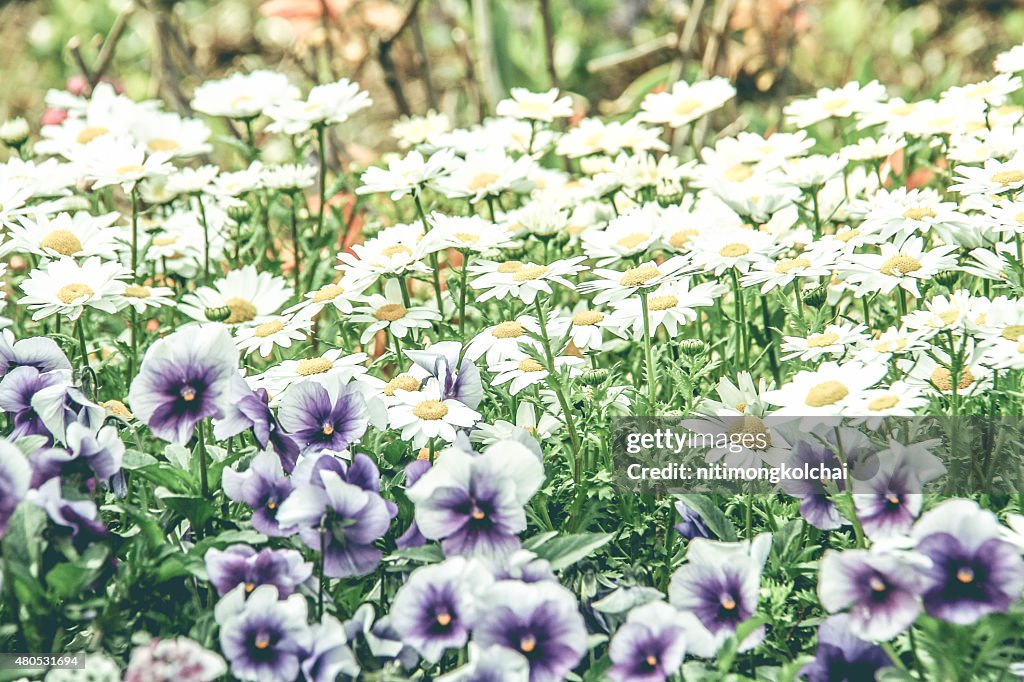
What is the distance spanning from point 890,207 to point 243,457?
101 cm

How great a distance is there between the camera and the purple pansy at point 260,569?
123 cm

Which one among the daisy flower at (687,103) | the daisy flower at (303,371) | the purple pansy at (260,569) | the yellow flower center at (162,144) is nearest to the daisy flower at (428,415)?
the daisy flower at (303,371)

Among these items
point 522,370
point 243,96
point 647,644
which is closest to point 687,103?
point 243,96

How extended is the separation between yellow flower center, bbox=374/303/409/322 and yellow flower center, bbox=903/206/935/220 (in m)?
0.76

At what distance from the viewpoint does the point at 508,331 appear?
63.1 inches

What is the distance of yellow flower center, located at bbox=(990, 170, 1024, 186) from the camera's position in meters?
1.68

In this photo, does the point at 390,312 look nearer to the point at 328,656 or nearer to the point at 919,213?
the point at 328,656

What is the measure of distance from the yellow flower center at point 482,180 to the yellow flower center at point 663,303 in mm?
454

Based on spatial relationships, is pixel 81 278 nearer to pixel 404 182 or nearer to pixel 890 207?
pixel 404 182

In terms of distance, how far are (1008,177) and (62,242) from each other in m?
1.49

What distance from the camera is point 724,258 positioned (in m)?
1.67

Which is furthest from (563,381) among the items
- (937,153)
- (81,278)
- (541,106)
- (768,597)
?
(937,153)

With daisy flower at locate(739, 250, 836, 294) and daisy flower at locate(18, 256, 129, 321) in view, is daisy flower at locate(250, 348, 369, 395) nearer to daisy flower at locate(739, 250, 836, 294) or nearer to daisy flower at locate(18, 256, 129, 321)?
daisy flower at locate(18, 256, 129, 321)

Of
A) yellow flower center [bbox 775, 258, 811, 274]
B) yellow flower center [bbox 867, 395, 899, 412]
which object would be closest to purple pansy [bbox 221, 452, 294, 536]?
yellow flower center [bbox 867, 395, 899, 412]
